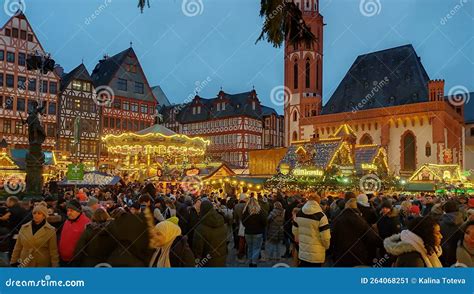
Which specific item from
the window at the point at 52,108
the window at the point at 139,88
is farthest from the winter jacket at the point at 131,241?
the window at the point at 139,88

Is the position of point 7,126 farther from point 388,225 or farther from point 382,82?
point 388,225

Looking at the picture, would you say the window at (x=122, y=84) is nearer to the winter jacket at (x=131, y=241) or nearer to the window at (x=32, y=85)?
the window at (x=32, y=85)

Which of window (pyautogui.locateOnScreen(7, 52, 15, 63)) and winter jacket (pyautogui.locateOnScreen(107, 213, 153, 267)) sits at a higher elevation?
window (pyautogui.locateOnScreen(7, 52, 15, 63))

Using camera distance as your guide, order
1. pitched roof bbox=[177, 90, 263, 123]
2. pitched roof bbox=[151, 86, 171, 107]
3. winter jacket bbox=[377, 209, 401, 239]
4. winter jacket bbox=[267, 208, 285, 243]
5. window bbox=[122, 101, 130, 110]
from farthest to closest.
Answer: pitched roof bbox=[151, 86, 171, 107] < pitched roof bbox=[177, 90, 263, 123] < window bbox=[122, 101, 130, 110] < winter jacket bbox=[267, 208, 285, 243] < winter jacket bbox=[377, 209, 401, 239]

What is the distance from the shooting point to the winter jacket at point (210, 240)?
657 cm

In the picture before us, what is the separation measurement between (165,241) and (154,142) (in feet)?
68.2

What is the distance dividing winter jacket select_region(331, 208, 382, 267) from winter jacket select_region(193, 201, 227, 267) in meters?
1.64

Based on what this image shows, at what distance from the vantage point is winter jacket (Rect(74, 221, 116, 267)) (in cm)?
480

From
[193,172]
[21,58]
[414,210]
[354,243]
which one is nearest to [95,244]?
[354,243]

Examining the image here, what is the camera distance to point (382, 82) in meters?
44.6

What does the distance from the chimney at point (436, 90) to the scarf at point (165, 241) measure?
3832cm

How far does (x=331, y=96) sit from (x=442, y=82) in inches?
489

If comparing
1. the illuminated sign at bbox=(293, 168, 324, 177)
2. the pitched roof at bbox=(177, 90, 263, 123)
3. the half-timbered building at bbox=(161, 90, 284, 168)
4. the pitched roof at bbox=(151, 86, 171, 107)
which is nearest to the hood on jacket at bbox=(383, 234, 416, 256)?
the illuminated sign at bbox=(293, 168, 324, 177)

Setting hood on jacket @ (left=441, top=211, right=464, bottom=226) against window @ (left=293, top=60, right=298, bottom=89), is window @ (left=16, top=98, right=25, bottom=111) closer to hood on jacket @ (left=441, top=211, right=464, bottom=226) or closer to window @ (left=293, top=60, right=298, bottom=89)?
window @ (left=293, top=60, right=298, bottom=89)
